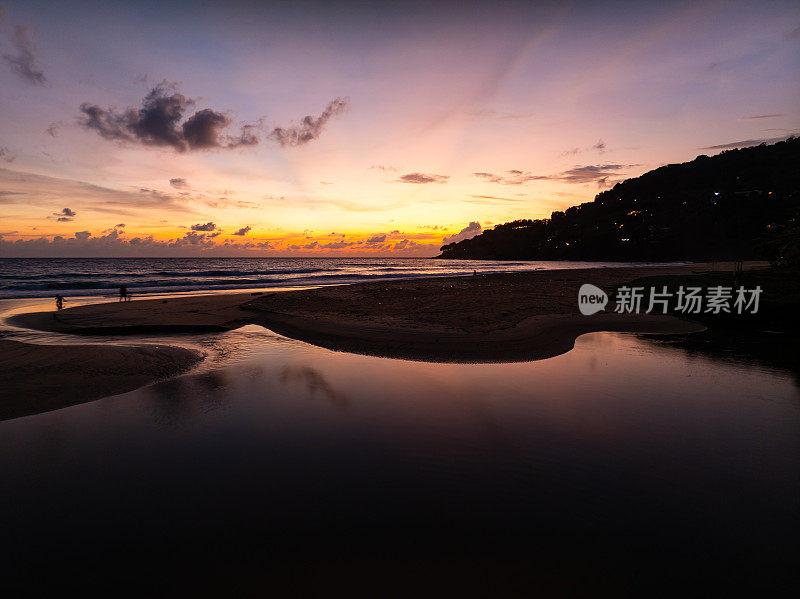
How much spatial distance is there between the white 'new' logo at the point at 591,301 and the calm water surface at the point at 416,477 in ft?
44.4

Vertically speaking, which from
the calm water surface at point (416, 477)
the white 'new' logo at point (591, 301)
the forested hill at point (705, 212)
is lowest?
the calm water surface at point (416, 477)

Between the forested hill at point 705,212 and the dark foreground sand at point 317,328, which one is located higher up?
the forested hill at point 705,212

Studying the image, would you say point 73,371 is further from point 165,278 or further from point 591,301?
point 165,278

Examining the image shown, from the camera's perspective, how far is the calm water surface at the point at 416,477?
469cm

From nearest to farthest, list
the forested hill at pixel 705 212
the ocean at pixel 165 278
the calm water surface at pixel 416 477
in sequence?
the calm water surface at pixel 416 477, the ocean at pixel 165 278, the forested hill at pixel 705 212

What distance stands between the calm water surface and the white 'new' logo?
533 inches

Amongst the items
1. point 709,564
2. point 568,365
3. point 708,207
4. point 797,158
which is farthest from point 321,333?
point 797,158

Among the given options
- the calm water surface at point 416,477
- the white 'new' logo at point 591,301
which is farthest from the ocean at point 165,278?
the calm water surface at point 416,477

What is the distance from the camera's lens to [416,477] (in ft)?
21.1

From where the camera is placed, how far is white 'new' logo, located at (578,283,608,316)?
25203 millimetres

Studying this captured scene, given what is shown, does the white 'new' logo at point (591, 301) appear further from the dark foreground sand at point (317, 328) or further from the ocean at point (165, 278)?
the ocean at point (165, 278)

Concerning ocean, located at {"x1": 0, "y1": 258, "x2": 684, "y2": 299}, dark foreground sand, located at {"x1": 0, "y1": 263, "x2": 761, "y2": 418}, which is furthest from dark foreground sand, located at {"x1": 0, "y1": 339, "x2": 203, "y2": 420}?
ocean, located at {"x1": 0, "y1": 258, "x2": 684, "y2": 299}

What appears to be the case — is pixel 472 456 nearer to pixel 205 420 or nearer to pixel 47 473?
pixel 205 420

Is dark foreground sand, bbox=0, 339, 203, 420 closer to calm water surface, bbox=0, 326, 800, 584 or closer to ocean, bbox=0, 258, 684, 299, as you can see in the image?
calm water surface, bbox=0, 326, 800, 584
